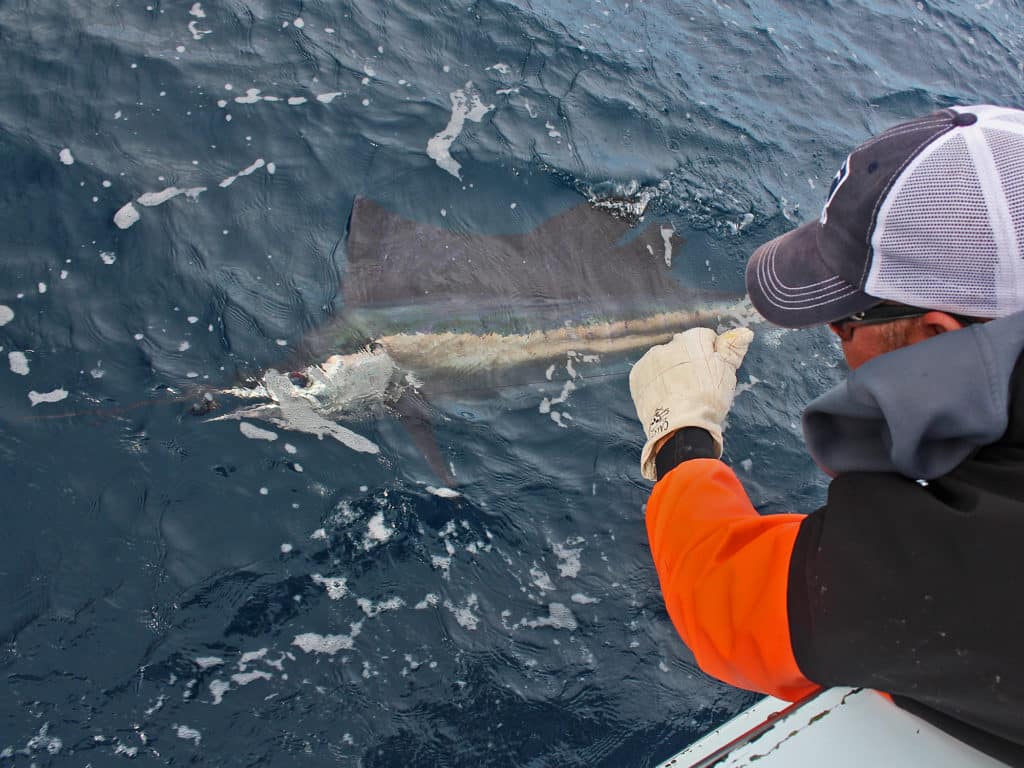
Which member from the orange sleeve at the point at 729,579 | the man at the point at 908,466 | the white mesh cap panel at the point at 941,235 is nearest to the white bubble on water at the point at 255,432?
the orange sleeve at the point at 729,579

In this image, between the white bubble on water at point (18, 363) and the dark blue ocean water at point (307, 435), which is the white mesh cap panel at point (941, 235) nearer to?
the dark blue ocean water at point (307, 435)

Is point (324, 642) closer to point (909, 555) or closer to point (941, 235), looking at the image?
point (909, 555)

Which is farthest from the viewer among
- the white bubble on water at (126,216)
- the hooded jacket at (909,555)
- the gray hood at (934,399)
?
the white bubble on water at (126,216)

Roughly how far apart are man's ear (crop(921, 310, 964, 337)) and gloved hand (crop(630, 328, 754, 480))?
1267 mm

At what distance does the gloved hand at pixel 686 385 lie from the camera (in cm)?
292

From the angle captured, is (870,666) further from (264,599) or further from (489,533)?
(264,599)

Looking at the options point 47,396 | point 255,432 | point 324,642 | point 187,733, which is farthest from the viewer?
point 255,432

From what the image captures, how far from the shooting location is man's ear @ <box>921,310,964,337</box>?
1.56 metres

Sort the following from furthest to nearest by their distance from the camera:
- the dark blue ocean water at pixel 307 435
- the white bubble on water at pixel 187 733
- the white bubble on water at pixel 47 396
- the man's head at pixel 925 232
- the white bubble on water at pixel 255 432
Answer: the white bubble on water at pixel 255 432, the white bubble on water at pixel 47 396, the dark blue ocean water at pixel 307 435, the white bubble on water at pixel 187 733, the man's head at pixel 925 232

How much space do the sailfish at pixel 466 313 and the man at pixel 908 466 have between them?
2174 mm

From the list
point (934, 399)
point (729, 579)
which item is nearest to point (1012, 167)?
point (934, 399)

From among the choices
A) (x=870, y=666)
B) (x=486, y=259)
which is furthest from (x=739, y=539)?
A: (x=486, y=259)

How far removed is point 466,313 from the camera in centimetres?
415

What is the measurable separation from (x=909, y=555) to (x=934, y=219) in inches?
29.7
